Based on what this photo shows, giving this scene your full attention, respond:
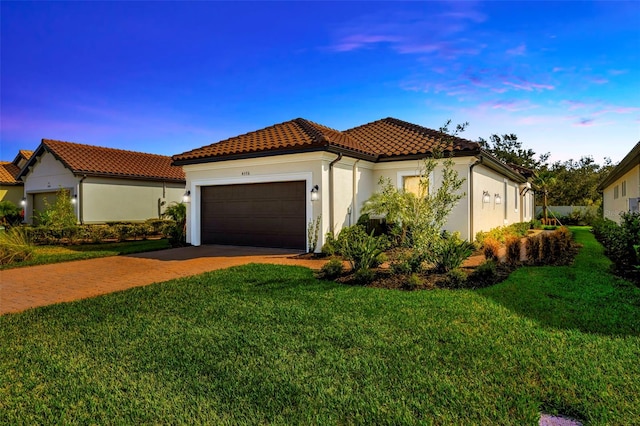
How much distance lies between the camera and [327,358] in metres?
3.89

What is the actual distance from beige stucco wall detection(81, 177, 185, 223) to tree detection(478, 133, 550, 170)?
1433 inches

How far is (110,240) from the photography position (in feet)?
59.1

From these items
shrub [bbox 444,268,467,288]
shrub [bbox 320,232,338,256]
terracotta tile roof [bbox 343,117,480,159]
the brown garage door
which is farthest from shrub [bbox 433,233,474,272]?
the brown garage door

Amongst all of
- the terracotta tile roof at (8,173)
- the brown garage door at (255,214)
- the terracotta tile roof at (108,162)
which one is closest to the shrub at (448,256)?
the brown garage door at (255,214)

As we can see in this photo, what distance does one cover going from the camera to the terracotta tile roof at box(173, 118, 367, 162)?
38.8 feet

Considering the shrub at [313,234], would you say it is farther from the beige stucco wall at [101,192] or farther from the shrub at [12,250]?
the beige stucco wall at [101,192]

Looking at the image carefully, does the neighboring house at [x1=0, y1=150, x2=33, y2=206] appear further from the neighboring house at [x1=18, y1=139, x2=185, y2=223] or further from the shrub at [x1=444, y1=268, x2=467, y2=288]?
the shrub at [x1=444, y1=268, x2=467, y2=288]

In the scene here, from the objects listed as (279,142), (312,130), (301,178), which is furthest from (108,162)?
(301,178)

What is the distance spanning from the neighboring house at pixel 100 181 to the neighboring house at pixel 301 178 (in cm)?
781

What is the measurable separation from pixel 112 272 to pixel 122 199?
43.2 ft

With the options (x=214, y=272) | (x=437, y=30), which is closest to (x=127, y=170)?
(x=214, y=272)

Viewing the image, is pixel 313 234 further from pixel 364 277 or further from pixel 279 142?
pixel 364 277

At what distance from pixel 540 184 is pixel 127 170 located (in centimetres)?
3223

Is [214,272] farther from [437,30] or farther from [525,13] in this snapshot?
[525,13]
